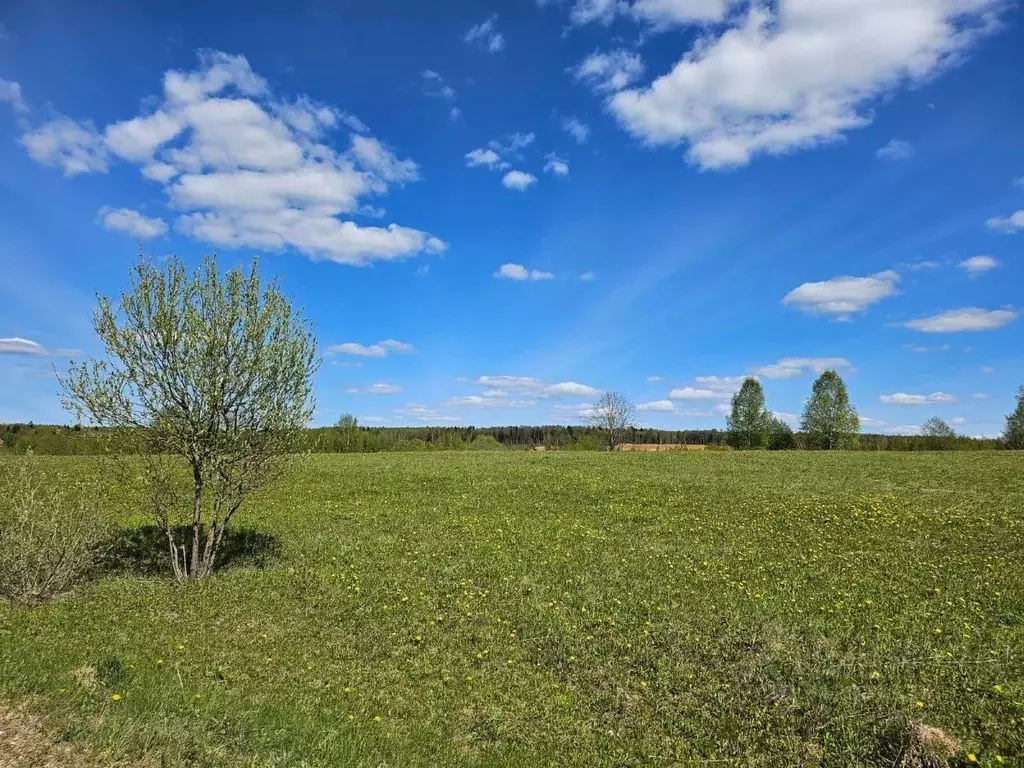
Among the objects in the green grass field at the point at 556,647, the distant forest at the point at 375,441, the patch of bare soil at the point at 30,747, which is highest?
the distant forest at the point at 375,441

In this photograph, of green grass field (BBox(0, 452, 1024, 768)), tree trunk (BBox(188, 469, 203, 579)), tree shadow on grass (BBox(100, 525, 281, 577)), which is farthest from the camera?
tree shadow on grass (BBox(100, 525, 281, 577))

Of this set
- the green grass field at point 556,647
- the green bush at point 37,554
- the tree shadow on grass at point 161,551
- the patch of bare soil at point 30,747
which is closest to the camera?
the patch of bare soil at point 30,747

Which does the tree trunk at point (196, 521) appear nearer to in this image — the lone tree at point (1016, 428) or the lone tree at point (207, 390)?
the lone tree at point (207, 390)

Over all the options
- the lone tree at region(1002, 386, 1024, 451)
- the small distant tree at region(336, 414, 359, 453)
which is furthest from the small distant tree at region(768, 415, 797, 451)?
the small distant tree at region(336, 414, 359, 453)

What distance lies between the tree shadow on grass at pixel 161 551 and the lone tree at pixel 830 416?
315 feet

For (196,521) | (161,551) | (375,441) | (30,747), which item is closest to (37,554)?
(196,521)

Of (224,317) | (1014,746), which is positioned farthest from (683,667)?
(224,317)

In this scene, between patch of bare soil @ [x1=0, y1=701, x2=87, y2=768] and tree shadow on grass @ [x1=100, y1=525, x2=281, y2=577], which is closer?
patch of bare soil @ [x1=0, y1=701, x2=87, y2=768]

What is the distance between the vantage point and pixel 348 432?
105375 millimetres

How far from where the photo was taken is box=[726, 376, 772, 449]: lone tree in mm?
110500

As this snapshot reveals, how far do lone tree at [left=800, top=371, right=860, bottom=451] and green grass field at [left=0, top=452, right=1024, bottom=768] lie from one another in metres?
81.5

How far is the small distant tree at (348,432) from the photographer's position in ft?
300

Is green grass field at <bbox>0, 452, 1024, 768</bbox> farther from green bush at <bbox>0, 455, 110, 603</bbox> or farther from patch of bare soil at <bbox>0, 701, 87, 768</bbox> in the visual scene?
green bush at <bbox>0, 455, 110, 603</bbox>

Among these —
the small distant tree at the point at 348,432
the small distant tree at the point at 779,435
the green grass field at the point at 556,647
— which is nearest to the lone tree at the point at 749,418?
the small distant tree at the point at 779,435
